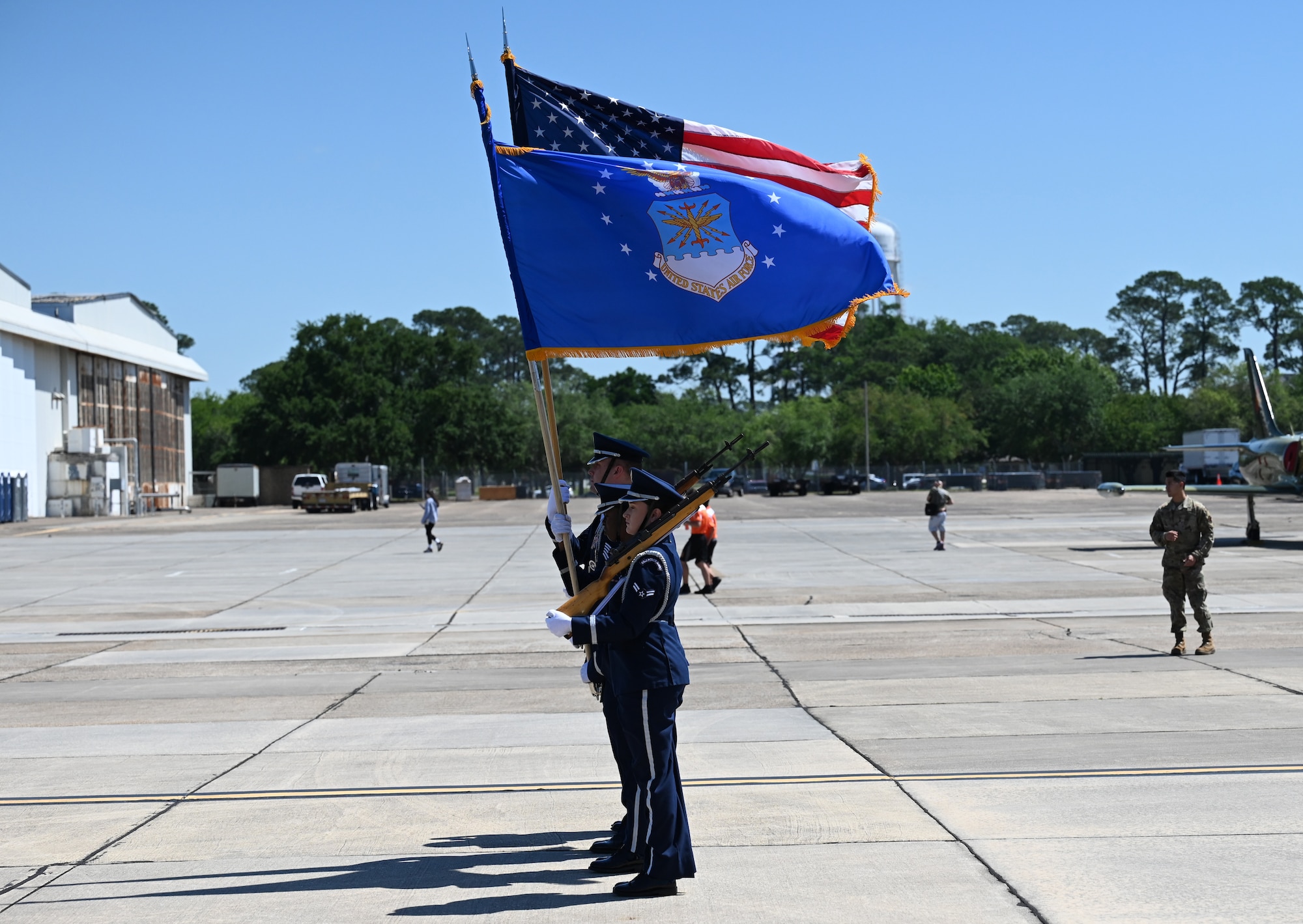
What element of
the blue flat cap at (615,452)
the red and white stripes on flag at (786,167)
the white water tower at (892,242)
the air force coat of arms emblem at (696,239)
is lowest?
the blue flat cap at (615,452)

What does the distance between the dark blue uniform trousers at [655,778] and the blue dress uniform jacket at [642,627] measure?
68mm

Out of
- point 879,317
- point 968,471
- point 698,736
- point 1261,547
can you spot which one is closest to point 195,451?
point 968,471

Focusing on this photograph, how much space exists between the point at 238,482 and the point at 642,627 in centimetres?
8269

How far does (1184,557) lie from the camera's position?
1249 cm

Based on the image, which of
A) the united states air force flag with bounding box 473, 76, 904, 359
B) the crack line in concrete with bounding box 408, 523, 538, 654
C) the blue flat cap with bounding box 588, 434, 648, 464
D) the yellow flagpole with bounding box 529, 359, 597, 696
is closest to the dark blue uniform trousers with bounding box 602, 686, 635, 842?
the yellow flagpole with bounding box 529, 359, 597, 696

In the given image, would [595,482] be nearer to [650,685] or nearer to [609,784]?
[650,685]

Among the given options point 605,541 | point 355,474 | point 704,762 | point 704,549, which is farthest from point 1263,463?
point 355,474

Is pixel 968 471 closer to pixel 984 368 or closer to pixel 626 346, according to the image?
pixel 984 368

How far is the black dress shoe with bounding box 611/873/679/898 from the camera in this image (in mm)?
5438

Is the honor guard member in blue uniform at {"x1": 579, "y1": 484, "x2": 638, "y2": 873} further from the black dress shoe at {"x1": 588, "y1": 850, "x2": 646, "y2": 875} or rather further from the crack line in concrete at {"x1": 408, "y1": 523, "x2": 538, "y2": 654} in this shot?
the crack line in concrete at {"x1": 408, "y1": 523, "x2": 538, "y2": 654}

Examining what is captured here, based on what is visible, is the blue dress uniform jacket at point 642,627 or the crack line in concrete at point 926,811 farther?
the blue dress uniform jacket at point 642,627

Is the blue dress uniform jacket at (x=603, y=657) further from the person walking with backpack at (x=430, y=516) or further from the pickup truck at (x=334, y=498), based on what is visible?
the pickup truck at (x=334, y=498)

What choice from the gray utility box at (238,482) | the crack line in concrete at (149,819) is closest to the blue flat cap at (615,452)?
the crack line in concrete at (149,819)

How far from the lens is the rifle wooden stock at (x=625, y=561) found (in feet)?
18.9
